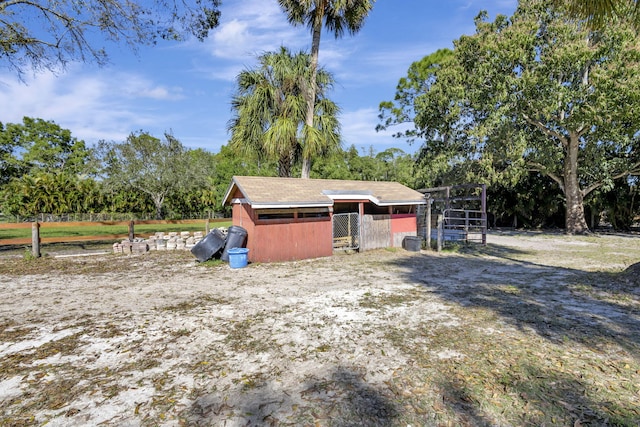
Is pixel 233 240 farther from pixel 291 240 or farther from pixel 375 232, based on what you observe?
pixel 375 232

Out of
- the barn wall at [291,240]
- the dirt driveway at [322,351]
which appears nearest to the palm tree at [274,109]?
the barn wall at [291,240]

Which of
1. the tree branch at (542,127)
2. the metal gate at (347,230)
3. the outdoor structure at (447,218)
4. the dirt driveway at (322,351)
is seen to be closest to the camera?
the dirt driveway at (322,351)

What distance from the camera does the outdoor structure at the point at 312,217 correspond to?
1036 centimetres

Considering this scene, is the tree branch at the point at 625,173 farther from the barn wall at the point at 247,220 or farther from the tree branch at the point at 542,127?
the barn wall at the point at 247,220

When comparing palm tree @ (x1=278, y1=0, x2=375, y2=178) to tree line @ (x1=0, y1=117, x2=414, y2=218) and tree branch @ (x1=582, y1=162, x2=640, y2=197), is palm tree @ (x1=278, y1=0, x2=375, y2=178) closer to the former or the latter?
tree line @ (x1=0, y1=117, x2=414, y2=218)

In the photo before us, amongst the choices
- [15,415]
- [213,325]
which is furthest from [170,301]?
[15,415]

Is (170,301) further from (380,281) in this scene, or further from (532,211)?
(532,211)

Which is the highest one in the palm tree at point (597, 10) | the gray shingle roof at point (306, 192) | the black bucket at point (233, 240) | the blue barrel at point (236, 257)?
the palm tree at point (597, 10)

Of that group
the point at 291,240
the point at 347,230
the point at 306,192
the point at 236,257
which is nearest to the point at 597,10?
the point at 306,192

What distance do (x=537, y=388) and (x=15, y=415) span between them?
4.66 metres

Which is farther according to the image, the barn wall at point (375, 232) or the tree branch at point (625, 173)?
the tree branch at point (625, 173)

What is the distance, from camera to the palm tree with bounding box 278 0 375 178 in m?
14.2

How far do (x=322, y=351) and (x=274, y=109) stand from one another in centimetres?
1222

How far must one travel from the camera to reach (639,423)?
2.53 metres
